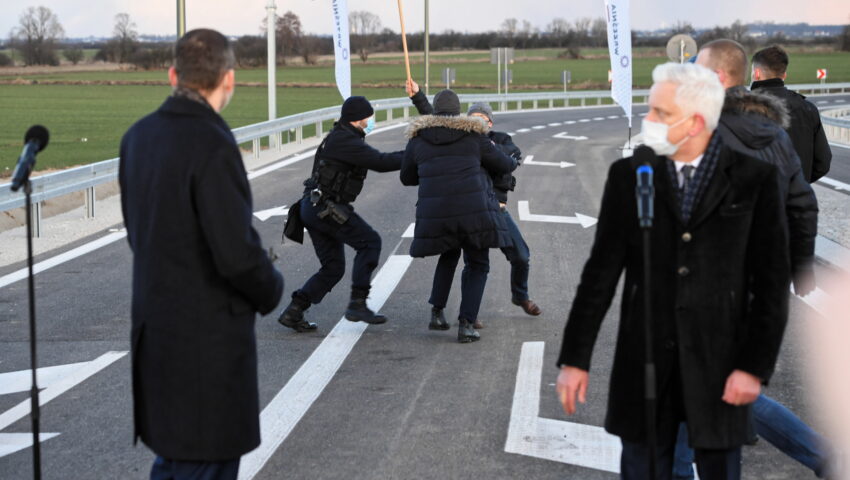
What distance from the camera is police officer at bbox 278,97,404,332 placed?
9.37 m

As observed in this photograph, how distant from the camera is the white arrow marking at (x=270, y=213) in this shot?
16.2m

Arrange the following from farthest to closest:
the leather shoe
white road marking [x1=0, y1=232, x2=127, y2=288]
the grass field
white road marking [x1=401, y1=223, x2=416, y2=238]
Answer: the grass field < white road marking [x1=401, y1=223, x2=416, y2=238] < white road marking [x1=0, y1=232, x2=127, y2=288] < the leather shoe

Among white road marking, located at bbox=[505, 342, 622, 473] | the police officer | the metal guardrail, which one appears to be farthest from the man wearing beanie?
the metal guardrail

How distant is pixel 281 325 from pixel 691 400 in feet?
20.3

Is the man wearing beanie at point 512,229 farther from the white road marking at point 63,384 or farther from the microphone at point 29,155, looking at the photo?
the microphone at point 29,155

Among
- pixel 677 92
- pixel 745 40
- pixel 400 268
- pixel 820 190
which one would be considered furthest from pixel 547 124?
pixel 745 40

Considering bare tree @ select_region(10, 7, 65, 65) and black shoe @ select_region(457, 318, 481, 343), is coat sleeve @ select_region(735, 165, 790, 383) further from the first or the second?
bare tree @ select_region(10, 7, 65, 65)

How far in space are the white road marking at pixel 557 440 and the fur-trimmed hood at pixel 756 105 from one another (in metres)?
1.84

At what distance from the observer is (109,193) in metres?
20.5

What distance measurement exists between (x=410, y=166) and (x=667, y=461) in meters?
5.15

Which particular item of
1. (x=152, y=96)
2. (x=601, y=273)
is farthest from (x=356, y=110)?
(x=152, y=96)

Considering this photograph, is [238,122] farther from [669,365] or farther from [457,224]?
[669,365]

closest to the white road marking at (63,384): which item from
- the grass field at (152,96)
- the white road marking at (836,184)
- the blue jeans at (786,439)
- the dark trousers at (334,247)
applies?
the dark trousers at (334,247)

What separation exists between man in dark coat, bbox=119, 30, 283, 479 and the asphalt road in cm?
193
